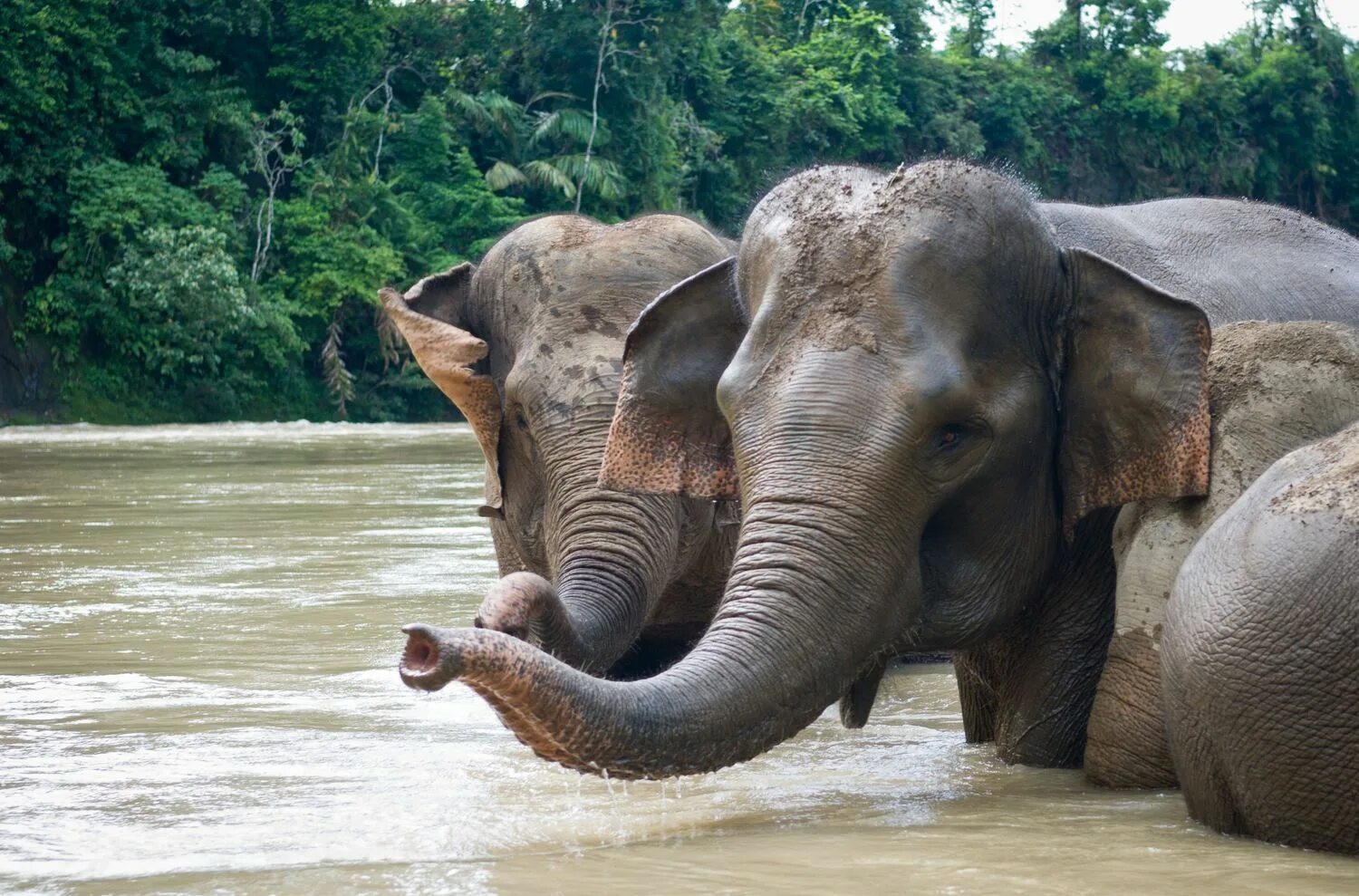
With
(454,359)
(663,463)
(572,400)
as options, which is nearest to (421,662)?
(663,463)

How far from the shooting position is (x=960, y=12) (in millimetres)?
57531

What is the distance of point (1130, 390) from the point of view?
4023 millimetres

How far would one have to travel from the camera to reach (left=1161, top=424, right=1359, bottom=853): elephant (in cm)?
330

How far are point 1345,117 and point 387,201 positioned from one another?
29.0 meters

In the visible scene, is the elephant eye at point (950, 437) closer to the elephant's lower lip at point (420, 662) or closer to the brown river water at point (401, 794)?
the brown river water at point (401, 794)

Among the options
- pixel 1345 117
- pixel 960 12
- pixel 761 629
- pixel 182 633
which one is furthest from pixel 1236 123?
pixel 761 629

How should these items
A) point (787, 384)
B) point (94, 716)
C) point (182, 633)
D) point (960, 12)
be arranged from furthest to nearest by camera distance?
point (960, 12) < point (182, 633) < point (94, 716) < point (787, 384)

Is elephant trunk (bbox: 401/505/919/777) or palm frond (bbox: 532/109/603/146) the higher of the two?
palm frond (bbox: 532/109/603/146)

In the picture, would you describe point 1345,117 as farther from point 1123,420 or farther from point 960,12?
point 1123,420

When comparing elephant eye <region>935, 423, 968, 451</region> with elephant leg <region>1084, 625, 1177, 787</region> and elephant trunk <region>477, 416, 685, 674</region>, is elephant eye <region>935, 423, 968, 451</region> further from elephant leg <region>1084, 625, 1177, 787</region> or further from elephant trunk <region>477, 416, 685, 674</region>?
elephant trunk <region>477, 416, 685, 674</region>

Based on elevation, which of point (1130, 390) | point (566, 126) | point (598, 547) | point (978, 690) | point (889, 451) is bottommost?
point (978, 690)

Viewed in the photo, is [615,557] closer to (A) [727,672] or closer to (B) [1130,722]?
(B) [1130,722]

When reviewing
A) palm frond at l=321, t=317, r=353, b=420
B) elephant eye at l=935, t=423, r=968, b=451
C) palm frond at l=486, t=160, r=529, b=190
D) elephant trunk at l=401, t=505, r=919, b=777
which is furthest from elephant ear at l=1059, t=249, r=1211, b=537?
palm frond at l=486, t=160, r=529, b=190

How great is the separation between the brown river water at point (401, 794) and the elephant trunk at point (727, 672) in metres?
0.27
